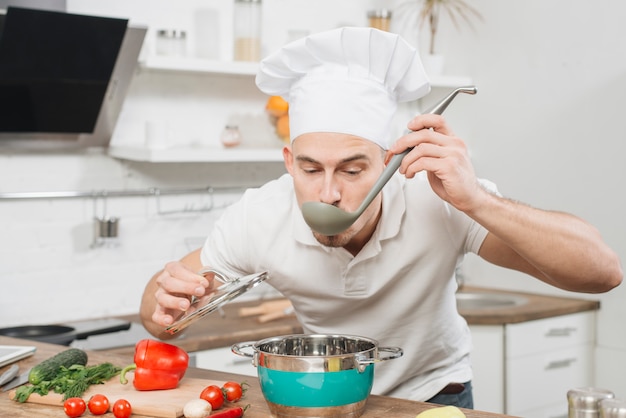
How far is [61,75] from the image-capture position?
107 inches

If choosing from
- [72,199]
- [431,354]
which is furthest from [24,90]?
[431,354]

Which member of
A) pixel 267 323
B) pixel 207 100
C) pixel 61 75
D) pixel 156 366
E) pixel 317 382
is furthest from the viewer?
pixel 207 100

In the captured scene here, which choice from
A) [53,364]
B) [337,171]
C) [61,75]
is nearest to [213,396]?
[53,364]

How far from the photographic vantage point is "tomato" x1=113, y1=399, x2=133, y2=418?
142 centimetres

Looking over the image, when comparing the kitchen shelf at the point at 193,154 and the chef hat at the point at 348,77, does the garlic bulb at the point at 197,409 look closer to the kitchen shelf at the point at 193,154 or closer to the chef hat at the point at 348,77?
the chef hat at the point at 348,77

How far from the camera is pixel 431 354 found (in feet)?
6.25

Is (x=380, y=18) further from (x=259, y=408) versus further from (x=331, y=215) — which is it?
(x=259, y=408)

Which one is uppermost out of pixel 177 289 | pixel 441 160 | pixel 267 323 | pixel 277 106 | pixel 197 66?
pixel 197 66

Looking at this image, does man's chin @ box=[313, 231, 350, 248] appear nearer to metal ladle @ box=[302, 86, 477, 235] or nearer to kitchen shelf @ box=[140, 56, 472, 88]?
metal ladle @ box=[302, 86, 477, 235]

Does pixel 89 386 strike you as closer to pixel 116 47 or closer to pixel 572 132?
pixel 116 47

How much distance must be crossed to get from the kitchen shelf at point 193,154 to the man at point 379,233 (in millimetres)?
908

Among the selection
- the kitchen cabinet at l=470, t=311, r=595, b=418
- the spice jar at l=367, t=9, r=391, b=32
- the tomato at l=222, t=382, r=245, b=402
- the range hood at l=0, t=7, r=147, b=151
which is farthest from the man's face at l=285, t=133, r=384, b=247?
the spice jar at l=367, t=9, r=391, b=32

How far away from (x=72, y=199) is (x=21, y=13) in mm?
749

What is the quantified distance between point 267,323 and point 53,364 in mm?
1340
